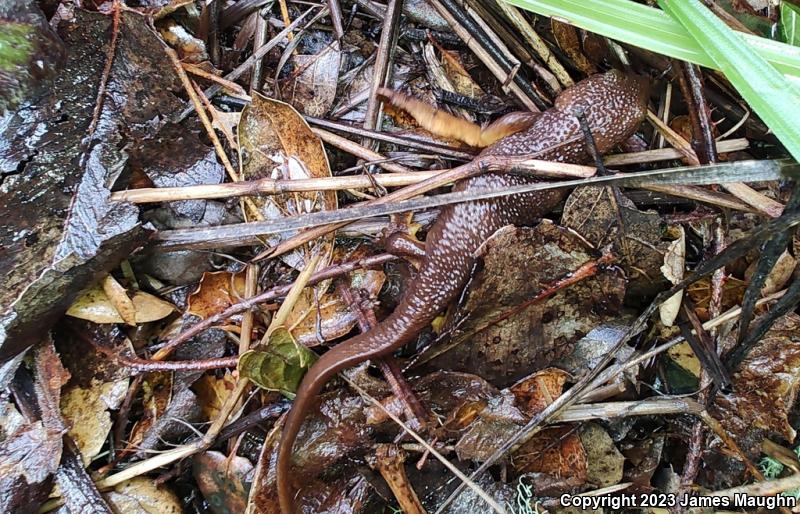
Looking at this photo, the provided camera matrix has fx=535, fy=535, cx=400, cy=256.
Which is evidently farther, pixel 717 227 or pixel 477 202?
pixel 477 202

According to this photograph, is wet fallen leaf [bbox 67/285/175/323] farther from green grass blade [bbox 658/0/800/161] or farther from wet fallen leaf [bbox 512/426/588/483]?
green grass blade [bbox 658/0/800/161]

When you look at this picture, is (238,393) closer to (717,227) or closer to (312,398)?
(312,398)

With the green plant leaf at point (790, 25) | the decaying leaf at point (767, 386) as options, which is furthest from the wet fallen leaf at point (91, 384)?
the green plant leaf at point (790, 25)

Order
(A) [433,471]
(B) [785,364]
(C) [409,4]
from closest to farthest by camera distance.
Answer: (B) [785,364]
(A) [433,471]
(C) [409,4]

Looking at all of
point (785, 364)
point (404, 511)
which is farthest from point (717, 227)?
point (404, 511)

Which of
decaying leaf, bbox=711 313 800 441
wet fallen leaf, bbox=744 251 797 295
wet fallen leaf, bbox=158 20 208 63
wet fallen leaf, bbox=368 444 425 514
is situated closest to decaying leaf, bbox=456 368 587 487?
wet fallen leaf, bbox=368 444 425 514

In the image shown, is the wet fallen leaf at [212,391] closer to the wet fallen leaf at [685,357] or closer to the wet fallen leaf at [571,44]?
the wet fallen leaf at [685,357]
